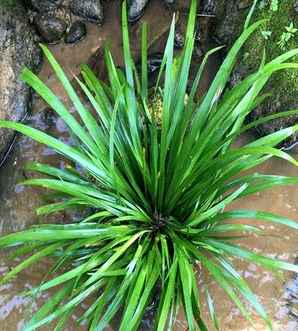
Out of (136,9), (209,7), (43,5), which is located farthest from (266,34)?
(43,5)

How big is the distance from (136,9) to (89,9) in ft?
0.89

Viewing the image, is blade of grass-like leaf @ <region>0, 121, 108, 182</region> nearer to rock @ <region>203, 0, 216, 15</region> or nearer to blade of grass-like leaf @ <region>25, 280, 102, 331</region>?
blade of grass-like leaf @ <region>25, 280, 102, 331</region>

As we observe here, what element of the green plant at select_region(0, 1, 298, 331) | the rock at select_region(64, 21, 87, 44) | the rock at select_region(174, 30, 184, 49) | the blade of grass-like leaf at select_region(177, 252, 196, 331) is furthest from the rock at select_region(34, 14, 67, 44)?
the blade of grass-like leaf at select_region(177, 252, 196, 331)

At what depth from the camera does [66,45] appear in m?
2.91

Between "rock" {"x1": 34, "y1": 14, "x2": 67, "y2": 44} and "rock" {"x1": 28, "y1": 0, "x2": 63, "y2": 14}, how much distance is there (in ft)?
0.14

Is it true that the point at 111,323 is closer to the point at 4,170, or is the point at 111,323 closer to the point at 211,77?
the point at 4,170

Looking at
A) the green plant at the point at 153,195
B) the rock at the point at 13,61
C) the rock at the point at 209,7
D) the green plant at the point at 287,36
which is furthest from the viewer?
A: the rock at the point at 209,7

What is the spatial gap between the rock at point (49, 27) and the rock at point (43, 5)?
1.7 inches

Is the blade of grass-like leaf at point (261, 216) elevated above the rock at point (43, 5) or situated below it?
below

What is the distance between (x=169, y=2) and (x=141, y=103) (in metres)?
0.95

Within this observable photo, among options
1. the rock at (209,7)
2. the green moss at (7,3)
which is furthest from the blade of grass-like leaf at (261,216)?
the green moss at (7,3)

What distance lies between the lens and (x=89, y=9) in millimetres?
2912

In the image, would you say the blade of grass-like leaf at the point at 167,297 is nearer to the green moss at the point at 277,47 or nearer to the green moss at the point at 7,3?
the green moss at the point at 277,47

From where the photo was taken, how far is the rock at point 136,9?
9.43 feet
